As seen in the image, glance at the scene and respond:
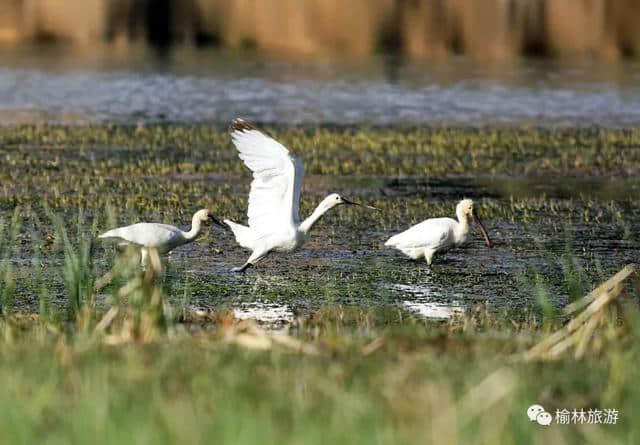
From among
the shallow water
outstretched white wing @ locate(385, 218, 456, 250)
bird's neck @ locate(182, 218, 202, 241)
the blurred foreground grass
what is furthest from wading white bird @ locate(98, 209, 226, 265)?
the shallow water

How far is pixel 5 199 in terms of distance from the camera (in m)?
14.0

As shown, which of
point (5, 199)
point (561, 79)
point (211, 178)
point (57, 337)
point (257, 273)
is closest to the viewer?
point (57, 337)

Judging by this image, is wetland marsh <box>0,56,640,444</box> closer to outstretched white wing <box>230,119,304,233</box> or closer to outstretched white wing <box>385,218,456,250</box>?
outstretched white wing <box>385,218,456,250</box>

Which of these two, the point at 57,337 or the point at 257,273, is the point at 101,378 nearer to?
the point at 57,337

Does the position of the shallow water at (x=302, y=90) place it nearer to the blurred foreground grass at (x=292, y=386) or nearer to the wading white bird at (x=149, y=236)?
the wading white bird at (x=149, y=236)

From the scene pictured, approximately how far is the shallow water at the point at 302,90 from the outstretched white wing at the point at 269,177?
11754mm

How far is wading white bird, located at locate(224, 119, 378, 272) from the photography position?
10.5 m

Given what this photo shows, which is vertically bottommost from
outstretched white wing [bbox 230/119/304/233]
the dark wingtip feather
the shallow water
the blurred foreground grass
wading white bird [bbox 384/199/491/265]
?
the blurred foreground grass

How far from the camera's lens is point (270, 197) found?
10.9m

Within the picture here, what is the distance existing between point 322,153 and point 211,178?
2.68m

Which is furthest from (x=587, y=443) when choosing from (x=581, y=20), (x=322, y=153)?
(x=581, y=20)

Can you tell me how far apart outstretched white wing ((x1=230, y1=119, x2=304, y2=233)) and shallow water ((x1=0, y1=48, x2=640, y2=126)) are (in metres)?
11.8

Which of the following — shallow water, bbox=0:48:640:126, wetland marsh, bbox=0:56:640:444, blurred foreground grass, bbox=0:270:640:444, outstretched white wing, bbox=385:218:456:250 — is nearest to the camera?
blurred foreground grass, bbox=0:270:640:444

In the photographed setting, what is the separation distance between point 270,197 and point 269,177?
0.55ft
